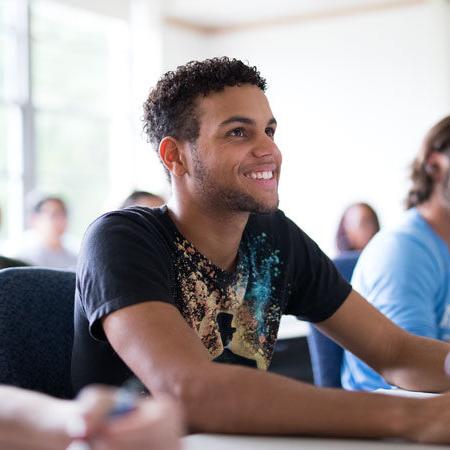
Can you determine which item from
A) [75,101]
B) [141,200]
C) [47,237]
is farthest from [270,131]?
[75,101]

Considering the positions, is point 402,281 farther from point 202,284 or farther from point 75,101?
point 75,101

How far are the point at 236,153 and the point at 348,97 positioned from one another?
21.9ft

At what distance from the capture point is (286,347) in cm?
329

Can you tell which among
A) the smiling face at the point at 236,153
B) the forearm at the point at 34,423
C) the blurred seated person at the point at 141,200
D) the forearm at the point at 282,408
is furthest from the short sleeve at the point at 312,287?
the blurred seated person at the point at 141,200

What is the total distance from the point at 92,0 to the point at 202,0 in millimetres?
1015

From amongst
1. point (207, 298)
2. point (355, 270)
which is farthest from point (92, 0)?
point (207, 298)

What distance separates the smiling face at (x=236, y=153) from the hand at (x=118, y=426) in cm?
99

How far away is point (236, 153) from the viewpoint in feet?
5.31

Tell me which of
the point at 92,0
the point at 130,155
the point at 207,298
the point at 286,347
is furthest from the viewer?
the point at 130,155

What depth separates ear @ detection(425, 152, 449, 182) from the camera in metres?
2.25

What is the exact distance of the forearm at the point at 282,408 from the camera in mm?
1011

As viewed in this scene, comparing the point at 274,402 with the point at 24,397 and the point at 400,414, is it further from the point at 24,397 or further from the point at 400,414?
the point at 24,397

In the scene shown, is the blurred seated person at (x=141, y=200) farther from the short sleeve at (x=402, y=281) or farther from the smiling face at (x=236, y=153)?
the smiling face at (x=236, y=153)

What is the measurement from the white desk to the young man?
0.08 m
